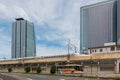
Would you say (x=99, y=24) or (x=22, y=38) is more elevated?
(x=99, y=24)

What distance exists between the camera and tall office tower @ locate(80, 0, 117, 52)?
561ft

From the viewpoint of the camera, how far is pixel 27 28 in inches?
6437

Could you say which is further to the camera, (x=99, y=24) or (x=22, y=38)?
(x=99, y=24)

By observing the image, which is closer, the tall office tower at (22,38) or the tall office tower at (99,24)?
the tall office tower at (22,38)

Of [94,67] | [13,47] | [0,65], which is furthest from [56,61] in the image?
[13,47]

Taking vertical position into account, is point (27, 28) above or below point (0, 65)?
above

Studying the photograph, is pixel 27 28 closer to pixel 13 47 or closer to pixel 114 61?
pixel 13 47

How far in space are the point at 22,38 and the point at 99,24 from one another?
5173 cm

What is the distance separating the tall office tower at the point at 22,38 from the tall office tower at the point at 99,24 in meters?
32.5

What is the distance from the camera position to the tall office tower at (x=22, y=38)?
163 metres

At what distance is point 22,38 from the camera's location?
6334 inches

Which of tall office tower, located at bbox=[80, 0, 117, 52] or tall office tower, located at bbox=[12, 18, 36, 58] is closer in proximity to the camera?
tall office tower, located at bbox=[12, 18, 36, 58]

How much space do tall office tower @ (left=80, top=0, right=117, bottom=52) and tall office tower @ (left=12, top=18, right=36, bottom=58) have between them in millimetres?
32543

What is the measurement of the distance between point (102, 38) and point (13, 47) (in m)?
55.0
